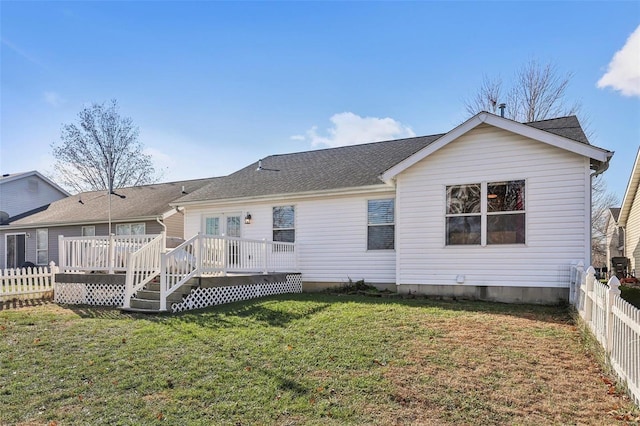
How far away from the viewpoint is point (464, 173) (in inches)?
380

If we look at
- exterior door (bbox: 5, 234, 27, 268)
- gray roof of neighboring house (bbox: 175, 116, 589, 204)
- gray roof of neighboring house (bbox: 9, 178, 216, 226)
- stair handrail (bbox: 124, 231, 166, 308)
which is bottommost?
exterior door (bbox: 5, 234, 27, 268)

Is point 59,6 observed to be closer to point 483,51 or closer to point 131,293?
point 131,293

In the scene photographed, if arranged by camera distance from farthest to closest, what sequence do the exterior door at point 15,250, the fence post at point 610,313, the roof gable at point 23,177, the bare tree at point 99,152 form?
the bare tree at point 99,152 → the roof gable at point 23,177 → the exterior door at point 15,250 → the fence post at point 610,313

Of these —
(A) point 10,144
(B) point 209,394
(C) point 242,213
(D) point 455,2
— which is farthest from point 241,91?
(A) point 10,144

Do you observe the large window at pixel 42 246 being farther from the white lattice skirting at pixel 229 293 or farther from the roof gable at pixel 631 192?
the roof gable at pixel 631 192

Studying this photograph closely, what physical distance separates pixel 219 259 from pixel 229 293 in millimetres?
905

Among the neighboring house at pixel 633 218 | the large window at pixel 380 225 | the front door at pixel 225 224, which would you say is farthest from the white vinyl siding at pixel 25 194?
the neighboring house at pixel 633 218

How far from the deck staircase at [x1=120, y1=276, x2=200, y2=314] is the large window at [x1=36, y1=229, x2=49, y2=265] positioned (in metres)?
15.7

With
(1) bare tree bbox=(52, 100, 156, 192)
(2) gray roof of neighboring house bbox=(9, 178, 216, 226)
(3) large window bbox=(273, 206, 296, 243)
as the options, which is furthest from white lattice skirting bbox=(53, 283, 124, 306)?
(1) bare tree bbox=(52, 100, 156, 192)

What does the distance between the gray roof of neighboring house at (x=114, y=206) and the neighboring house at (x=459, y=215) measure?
828 centimetres

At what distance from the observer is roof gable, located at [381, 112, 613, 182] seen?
8270 mm

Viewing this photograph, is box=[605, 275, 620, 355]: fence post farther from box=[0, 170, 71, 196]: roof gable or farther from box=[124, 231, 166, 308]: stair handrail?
box=[0, 170, 71, 196]: roof gable

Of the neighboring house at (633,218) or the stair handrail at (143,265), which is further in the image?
the neighboring house at (633,218)

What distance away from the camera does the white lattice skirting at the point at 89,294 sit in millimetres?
10317
